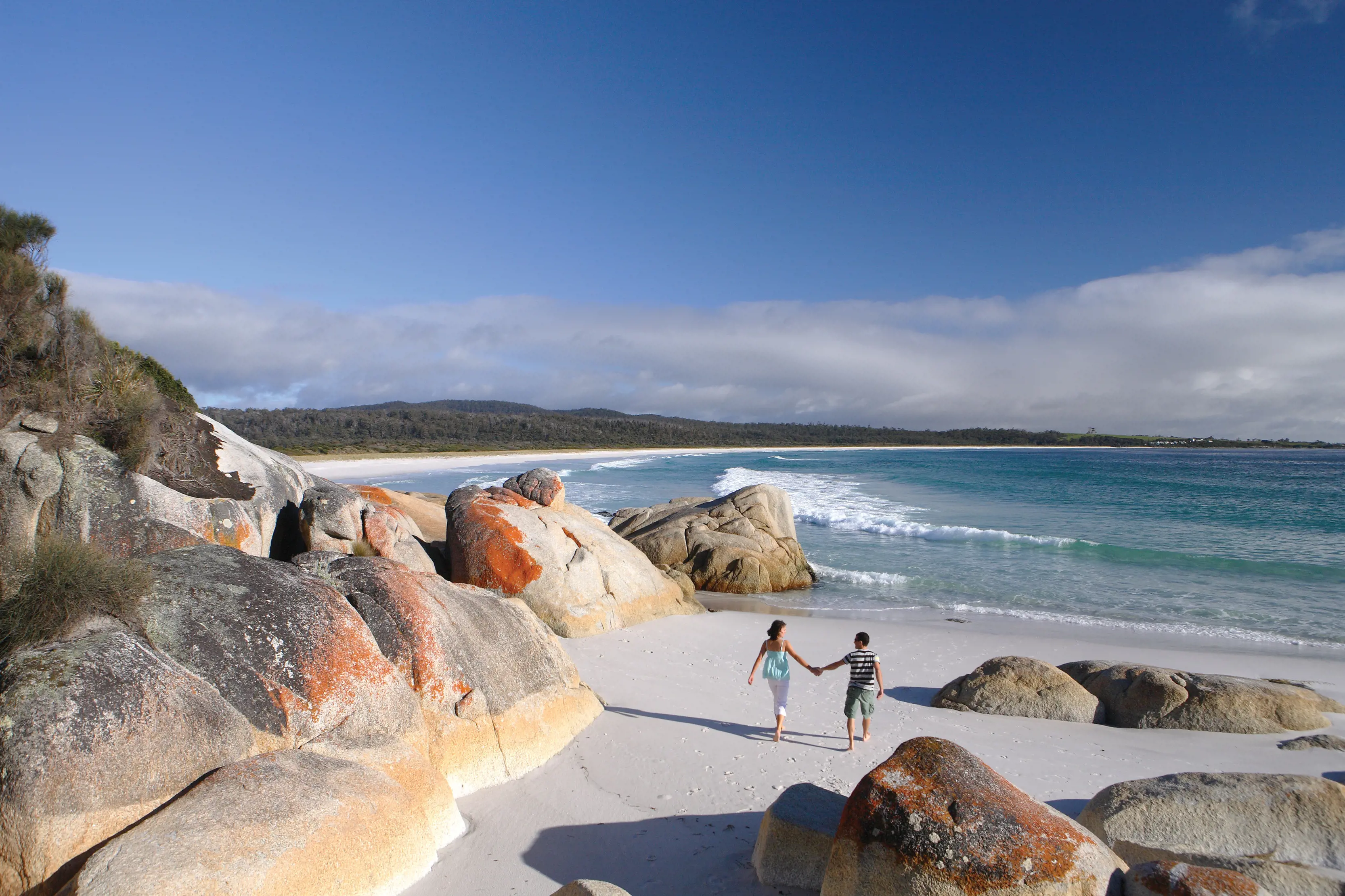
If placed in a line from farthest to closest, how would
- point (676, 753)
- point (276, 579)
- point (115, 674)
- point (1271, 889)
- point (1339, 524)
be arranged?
1. point (1339, 524)
2. point (676, 753)
3. point (276, 579)
4. point (115, 674)
5. point (1271, 889)

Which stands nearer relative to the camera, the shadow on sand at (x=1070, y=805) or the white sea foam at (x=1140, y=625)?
the shadow on sand at (x=1070, y=805)

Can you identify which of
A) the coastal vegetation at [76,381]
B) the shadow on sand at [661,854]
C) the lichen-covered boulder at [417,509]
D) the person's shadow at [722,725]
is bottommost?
the person's shadow at [722,725]

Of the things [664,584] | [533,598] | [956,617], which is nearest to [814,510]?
[956,617]

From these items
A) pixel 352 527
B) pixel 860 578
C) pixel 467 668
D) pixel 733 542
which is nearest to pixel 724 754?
pixel 467 668

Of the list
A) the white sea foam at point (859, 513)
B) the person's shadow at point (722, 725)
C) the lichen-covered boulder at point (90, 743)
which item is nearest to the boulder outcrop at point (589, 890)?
the lichen-covered boulder at point (90, 743)

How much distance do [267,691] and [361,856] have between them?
1.34 meters

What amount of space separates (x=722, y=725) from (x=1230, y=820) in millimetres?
4419

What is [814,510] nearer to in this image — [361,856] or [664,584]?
[664,584]

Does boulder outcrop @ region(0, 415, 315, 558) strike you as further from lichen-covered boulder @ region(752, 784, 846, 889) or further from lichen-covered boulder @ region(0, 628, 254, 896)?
lichen-covered boulder @ region(752, 784, 846, 889)

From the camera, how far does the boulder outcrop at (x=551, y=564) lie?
33.4 ft

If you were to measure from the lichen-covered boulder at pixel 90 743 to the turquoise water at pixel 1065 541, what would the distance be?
507 inches

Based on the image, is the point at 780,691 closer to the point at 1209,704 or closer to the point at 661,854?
the point at 661,854

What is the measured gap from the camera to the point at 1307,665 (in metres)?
11.5

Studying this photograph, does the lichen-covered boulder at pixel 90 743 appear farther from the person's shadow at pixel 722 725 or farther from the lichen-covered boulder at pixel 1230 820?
the lichen-covered boulder at pixel 1230 820
